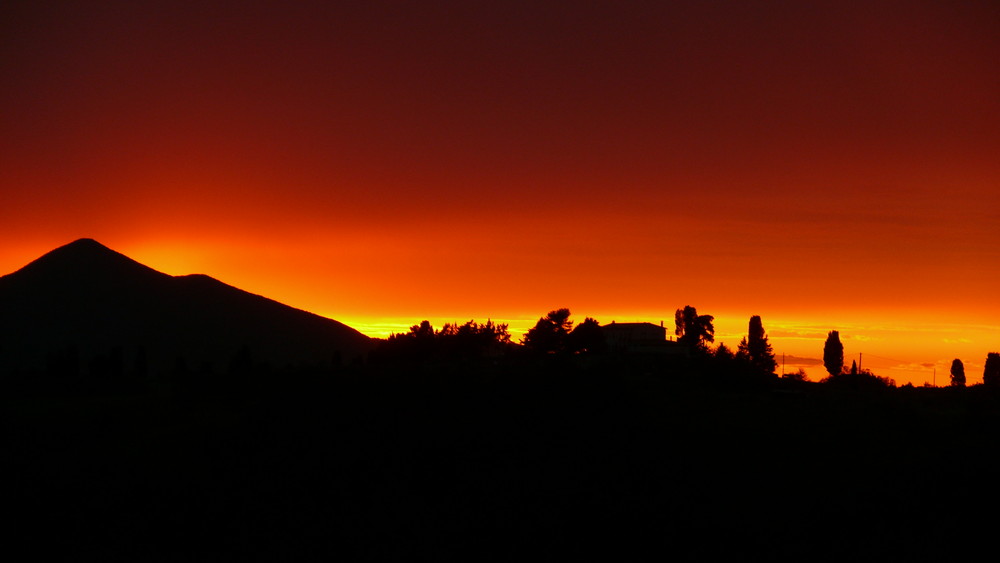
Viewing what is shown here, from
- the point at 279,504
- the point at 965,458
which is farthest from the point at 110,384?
the point at 965,458

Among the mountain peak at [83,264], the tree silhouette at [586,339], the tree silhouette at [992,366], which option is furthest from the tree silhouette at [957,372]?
the mountain peak at [83,264]

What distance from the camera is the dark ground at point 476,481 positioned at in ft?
102

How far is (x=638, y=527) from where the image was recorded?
31969 mm

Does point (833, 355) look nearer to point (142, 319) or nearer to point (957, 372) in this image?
point (957, 372)

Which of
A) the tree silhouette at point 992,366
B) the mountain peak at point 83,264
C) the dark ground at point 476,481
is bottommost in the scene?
the dark ground at point 476,481

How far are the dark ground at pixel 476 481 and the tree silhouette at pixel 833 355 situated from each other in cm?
7910

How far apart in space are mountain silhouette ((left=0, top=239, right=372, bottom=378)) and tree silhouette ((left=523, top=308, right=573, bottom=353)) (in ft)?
104

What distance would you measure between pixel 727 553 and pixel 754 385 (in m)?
44.0

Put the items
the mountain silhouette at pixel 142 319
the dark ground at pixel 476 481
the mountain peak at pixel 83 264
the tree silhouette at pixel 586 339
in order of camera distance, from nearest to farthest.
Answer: the dark ground at pixel 476 481 < the tree silhouette at pixel 586 339 < the mountain silhouette at pixel 142 319 < the mountain peak at pixel 83 264

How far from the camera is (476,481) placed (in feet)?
115

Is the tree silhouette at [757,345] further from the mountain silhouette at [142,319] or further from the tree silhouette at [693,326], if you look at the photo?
the mountain silhouette at [142,319]

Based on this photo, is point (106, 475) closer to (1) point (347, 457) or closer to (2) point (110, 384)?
(1) point (347, 457)

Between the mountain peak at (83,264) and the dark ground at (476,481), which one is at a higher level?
the mountain peak at (83,264)

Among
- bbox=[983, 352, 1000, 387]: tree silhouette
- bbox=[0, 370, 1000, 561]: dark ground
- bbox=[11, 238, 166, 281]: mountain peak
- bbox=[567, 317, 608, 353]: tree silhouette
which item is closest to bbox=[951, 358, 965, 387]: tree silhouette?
bbox=[983, 352, 1000, 387]: tree silhouette
